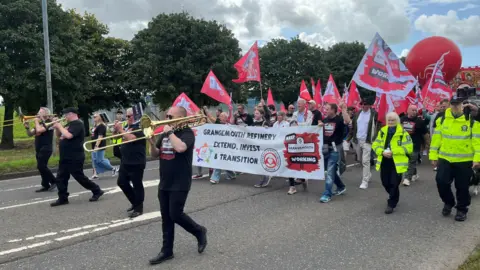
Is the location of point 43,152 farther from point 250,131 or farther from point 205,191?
point 250,131

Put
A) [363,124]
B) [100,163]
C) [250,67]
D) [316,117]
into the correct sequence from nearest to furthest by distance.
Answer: [316,117]
[363,124]
[100,163]
[250,67]

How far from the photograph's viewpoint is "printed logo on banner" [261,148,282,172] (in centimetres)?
860

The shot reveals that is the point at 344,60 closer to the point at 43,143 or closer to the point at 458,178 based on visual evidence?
the point at 43,143

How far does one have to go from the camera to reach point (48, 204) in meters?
7.47

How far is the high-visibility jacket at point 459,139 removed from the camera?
579 centimetres

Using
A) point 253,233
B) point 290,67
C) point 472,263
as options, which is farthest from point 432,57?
point 290,67

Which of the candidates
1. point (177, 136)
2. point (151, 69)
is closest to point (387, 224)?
point (177, 136)

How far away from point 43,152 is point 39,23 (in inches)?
575

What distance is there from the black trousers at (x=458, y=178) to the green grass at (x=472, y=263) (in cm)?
170

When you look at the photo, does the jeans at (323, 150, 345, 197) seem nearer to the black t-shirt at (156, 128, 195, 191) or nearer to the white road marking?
the white road marking

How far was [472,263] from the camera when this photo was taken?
4.11 m

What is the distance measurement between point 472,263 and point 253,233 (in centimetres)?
259

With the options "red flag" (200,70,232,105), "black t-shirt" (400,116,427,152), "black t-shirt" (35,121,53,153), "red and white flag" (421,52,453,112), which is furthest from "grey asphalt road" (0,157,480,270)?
"red and white flag" (421,52,453,112)

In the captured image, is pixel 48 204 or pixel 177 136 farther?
pixel 48 204
